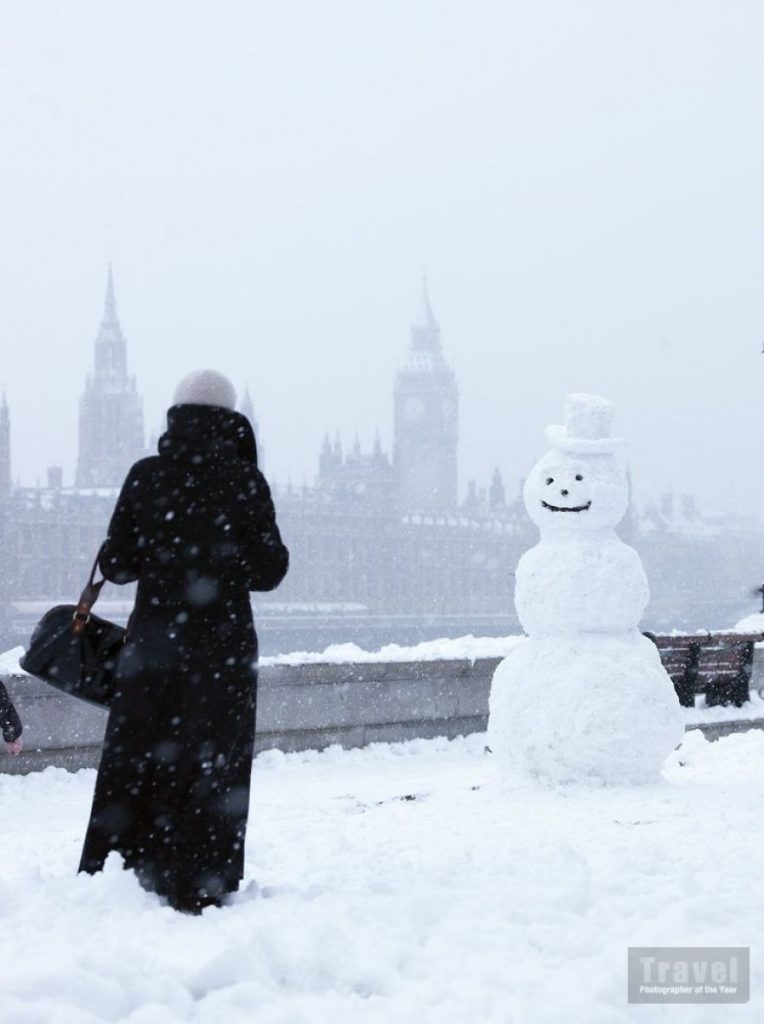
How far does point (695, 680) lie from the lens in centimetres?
1307

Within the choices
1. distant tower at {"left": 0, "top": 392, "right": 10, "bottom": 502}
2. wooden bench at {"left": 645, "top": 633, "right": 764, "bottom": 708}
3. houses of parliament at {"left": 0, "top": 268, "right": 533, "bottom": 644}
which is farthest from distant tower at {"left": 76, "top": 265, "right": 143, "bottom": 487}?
wooden bench at {"left": 645, "top": 633, "right": 764, "bottom": 708}

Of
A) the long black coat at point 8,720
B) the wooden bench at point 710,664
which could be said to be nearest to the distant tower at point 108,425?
the wooden bench at point 710,664

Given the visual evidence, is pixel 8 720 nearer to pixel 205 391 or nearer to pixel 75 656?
pixel 75 656

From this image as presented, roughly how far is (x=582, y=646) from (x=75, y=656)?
13.0ft

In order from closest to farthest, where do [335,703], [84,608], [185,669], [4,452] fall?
1. [185,669]
2. [84,608]
3. [335,703]
4. [4,452]

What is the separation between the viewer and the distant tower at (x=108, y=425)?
6698 inches

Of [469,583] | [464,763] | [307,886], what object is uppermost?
[307,886]

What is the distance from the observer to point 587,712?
7559mm

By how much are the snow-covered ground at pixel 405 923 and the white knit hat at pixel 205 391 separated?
1686mm

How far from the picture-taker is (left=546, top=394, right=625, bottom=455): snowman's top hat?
794 cm

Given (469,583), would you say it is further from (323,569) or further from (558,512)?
(558,512)

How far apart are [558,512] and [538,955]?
4.21 meters

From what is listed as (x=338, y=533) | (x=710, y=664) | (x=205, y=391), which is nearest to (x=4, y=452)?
(x=338, y=533)

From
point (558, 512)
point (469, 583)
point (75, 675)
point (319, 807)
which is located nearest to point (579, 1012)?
point (75, 675)
